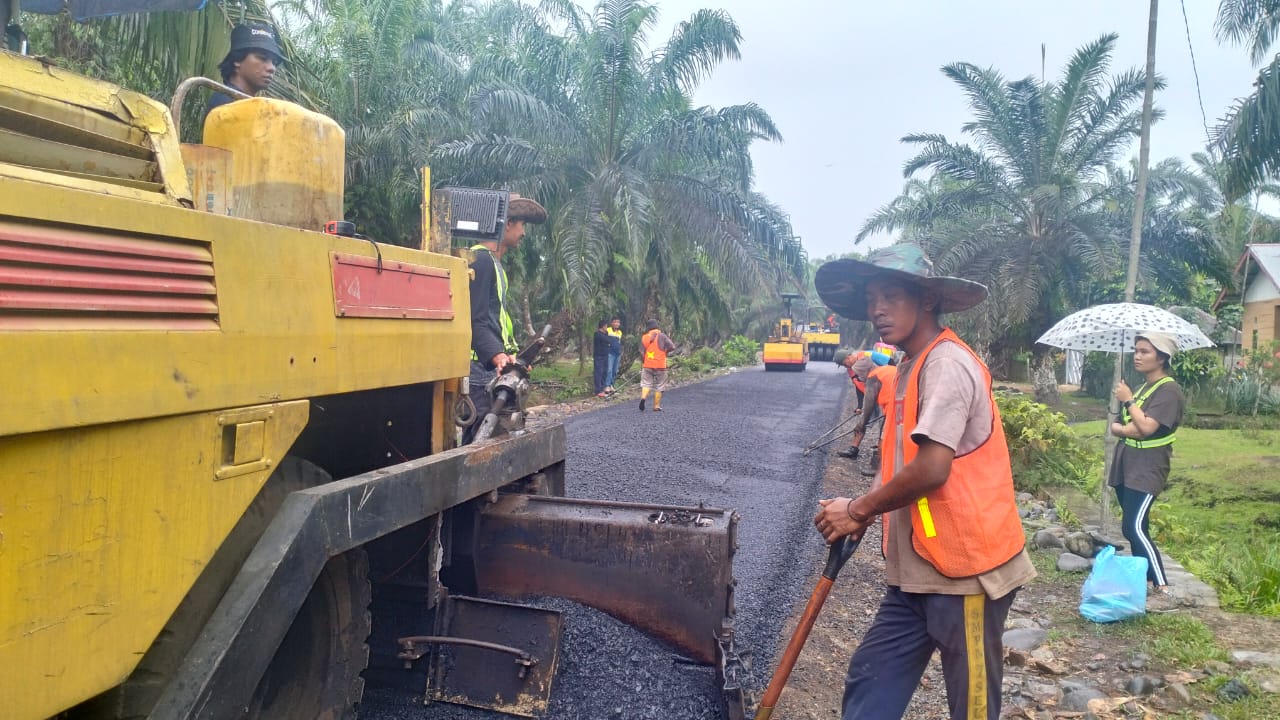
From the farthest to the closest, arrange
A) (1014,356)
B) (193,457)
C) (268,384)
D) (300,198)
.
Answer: (1014,356)
(300,198)
(268,384)
(193,457)

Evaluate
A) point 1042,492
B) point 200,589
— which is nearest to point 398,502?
point 200,589

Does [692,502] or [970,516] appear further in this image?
[692,502]

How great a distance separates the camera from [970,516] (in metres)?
2.39

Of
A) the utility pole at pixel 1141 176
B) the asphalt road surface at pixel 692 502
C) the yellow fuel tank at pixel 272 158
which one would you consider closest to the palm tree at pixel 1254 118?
the utility pole at pixel 1141 176

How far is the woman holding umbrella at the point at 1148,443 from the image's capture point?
5285mm

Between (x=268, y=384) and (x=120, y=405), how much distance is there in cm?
46

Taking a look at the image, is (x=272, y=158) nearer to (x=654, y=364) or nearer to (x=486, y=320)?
(x=486, y=320)

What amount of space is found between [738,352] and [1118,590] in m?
32.5

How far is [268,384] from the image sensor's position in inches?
81.8

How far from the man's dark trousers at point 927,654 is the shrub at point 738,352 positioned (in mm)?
30341

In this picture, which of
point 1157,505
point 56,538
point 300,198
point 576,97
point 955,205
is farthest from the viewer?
point 955,205

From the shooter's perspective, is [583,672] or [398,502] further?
[583,672]

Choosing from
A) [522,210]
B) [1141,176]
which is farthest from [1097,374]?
[522,210]

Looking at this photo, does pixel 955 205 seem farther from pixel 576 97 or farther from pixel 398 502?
pixel 398 502
